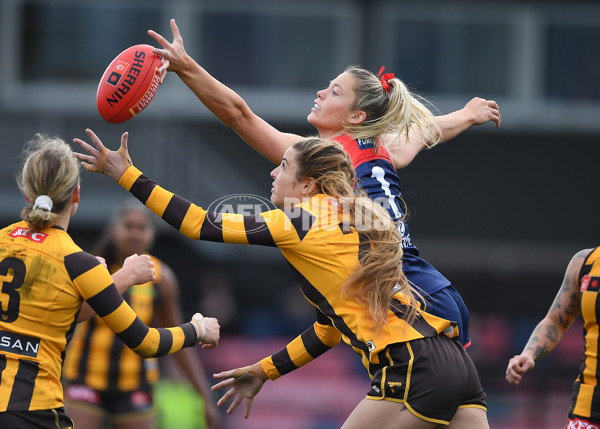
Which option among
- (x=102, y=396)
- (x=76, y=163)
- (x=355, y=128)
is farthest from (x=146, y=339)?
(x=102, y=396)

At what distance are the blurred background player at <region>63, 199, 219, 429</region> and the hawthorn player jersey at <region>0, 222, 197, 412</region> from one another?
2122 millimetres

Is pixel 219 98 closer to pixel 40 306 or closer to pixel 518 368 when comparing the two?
pixel 40 306

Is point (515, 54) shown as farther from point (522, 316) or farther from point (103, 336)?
point (103, 336)

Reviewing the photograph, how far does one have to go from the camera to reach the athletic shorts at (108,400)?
573 centimetres

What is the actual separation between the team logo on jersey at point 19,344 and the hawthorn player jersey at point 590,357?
8.88 ft

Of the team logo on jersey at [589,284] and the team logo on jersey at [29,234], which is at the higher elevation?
the team logo on jersey at [29,234]

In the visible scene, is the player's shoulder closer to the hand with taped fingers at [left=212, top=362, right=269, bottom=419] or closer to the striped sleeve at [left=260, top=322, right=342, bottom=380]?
the striped sleeve at [left=260, top=322, right=342, bottom=380]

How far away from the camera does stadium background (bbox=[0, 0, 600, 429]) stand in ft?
44.5

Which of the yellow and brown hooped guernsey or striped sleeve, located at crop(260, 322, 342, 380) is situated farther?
striped sleeve, located at crop(260, 322, 342, 380)

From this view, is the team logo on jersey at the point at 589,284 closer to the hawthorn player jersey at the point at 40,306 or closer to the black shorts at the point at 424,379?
the black shorts at the point at 424,379

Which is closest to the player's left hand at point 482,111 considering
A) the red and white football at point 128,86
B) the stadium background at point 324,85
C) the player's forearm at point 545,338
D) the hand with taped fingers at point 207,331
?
the player's forearm at point 545,338

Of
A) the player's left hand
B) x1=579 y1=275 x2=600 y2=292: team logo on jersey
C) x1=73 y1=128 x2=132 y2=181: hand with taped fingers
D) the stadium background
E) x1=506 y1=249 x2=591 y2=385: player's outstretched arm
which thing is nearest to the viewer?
x1=73 y1=128 x2=132 y2=181: hand with taped fingers

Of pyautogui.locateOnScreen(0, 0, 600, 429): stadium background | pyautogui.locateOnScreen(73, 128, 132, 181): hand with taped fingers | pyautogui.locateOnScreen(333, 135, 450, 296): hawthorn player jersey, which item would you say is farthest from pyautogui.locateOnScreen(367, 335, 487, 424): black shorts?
pyautogui.locateOnScreen(0, 0, 600, 429): stadium background

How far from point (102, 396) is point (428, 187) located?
975cm
